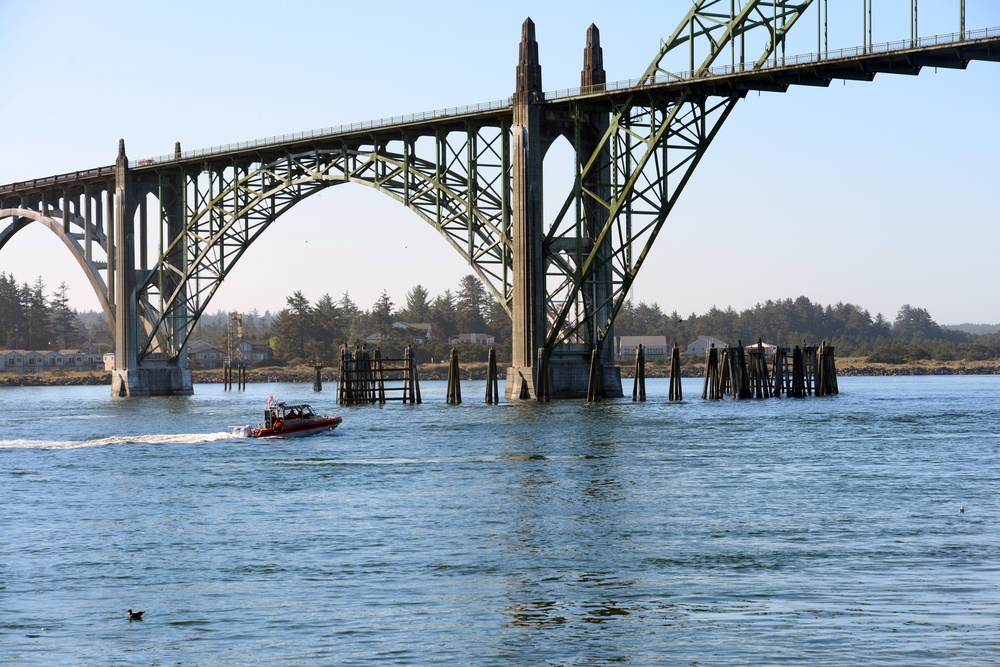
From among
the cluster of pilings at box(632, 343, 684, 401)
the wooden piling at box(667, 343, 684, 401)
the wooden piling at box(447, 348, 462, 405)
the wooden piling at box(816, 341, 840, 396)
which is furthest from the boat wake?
the wooden piling at box(816, 341, 840, 396)

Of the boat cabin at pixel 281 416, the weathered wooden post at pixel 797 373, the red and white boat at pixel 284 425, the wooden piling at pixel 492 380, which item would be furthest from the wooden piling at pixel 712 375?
the boat cabin at pixel 281 416

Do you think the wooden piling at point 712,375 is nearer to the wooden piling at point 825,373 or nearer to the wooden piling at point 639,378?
the wooden piling at point 639,378

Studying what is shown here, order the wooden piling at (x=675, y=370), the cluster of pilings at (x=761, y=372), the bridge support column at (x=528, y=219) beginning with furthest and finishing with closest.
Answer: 1. the cluster of pilings at (x=761, y=372)
2. the wooden piling at (x=675, y=370)
3. the bridge support column at (x=528, y=219)

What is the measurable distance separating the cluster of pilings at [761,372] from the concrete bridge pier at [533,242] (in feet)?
48.7

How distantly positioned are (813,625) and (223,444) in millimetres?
41516

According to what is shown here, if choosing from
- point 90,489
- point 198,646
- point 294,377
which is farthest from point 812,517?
point 294,377

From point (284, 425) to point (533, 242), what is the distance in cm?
1968

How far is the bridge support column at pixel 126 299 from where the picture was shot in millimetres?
103062

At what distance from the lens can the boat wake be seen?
57.5 meters

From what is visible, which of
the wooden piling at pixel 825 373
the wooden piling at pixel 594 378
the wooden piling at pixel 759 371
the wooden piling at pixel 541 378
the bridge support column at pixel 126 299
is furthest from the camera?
the bridge support column at pixel 126 299

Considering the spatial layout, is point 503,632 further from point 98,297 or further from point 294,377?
point 294,377

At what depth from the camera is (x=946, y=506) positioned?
33.2 m

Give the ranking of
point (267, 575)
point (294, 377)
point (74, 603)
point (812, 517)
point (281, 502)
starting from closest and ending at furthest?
point (74, 603) < point (267, 575) < point (812, 517) < point (281, 502) < point (294, 377)

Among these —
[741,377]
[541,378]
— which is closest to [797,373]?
[741,377]
